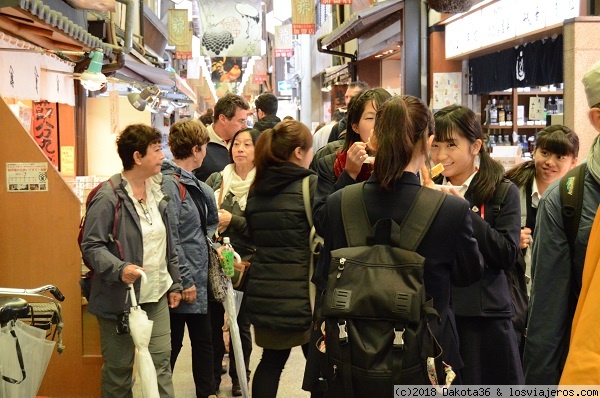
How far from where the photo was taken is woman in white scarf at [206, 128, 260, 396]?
6090 mm

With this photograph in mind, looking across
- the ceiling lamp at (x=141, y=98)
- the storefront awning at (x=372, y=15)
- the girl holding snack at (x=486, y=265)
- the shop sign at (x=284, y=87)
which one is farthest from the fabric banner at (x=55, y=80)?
the shop sign at (x=284, y=87)

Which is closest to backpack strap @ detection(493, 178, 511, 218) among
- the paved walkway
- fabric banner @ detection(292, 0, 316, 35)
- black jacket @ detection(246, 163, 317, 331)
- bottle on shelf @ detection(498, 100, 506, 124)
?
black jacket @ detection(246, 163, 317, 331)

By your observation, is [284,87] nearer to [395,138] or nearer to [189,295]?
[189,295]

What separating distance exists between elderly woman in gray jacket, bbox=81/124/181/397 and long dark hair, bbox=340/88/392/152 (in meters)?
1.39

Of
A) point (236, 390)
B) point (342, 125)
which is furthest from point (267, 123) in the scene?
point (236, 390)

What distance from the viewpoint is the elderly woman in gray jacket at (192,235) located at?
18.3 ft

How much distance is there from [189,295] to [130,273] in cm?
84

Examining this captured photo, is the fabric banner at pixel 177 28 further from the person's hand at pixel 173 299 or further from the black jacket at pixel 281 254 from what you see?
the black jacket at pixel 281 254

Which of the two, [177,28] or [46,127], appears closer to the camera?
[46,127]

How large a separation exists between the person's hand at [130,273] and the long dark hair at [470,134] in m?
1.96

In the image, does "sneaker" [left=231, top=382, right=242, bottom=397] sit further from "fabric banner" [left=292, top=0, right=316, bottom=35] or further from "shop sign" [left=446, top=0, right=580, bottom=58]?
"fabric banner" [left=292, top=0, right=316, bottom=35]

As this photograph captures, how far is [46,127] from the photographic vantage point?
10375mm

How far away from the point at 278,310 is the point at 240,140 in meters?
1.95

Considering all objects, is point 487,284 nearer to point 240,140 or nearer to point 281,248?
point 281,248
